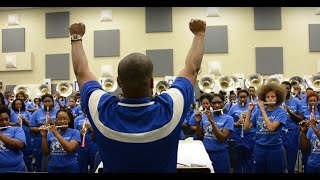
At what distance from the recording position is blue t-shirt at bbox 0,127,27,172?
14.3 ft

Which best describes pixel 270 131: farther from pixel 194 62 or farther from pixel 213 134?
pixel 194 62

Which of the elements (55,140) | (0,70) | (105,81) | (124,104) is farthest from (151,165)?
(0,70)

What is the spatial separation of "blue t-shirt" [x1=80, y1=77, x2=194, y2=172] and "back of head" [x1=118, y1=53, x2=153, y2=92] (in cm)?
7

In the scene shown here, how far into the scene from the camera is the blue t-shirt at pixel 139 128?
1587 mm

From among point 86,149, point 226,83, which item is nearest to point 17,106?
point 86,149

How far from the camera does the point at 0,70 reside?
41.2ft

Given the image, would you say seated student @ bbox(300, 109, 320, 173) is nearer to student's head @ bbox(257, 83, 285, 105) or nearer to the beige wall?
student's head @ bbox(257, 83, 285, 105)

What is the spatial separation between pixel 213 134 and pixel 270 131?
0.83 m

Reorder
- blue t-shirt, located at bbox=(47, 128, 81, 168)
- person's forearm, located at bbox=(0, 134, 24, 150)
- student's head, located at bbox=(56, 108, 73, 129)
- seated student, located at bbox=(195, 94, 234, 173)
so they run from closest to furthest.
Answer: person's forearm, located at bbox=(0, 134, 24, 150), blue t-shirt, located at bbox=(47, 128, 81, 168), student's head, located at bbox=(56, 108, 73, 129), seated student, located at bbox=(195, 94, 234, 173)

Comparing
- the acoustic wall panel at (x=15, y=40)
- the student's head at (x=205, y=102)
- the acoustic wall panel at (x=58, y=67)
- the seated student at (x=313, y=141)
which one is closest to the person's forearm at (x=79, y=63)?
the seated student at (x=313, y=141)

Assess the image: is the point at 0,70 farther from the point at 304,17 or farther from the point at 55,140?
the point at 304,17

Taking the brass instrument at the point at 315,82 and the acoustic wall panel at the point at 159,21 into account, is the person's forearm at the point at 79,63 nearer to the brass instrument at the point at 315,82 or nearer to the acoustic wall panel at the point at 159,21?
the brass instrument at the point at 315,82

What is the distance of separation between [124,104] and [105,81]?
29.7 ft


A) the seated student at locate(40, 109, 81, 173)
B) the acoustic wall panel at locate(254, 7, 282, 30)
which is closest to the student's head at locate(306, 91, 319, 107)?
the seated student at locate(40, 109, 81, 173)
